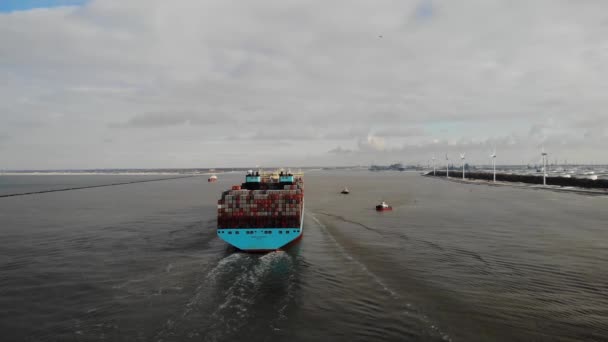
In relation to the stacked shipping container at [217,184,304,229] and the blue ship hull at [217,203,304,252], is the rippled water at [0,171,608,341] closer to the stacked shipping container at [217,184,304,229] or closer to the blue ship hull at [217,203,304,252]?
the blue ship hull at [217,203,304,252]

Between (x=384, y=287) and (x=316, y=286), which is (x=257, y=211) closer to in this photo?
(x=316, y=286)

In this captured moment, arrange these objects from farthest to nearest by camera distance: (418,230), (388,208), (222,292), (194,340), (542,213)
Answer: (388,208) → (542,213) → (418,230) → (222,292) → (194,340)

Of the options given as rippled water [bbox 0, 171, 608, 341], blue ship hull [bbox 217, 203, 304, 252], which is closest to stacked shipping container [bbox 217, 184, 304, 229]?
blue ship hull [bbox 217, 203, 304, 252]

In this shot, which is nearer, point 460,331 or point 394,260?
point 460,331

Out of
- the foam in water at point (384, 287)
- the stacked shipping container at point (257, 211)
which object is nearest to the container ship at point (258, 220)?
the stacked shipping container at point (257, 211)

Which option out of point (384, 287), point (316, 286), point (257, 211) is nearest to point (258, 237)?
point (257, 211)

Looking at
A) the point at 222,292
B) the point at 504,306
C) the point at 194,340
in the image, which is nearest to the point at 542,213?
the point at 504,306

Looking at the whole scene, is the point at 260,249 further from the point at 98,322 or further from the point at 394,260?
the point at 98,322
